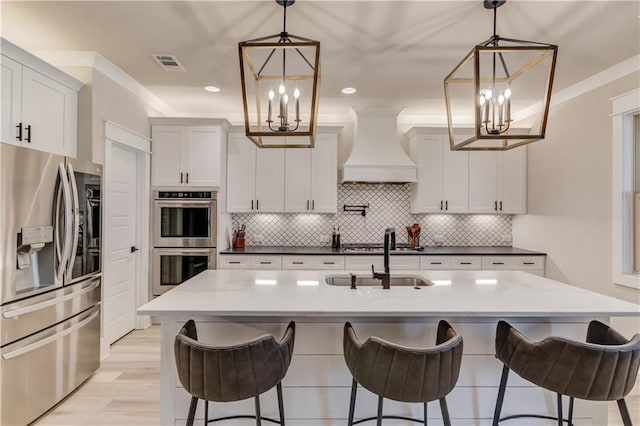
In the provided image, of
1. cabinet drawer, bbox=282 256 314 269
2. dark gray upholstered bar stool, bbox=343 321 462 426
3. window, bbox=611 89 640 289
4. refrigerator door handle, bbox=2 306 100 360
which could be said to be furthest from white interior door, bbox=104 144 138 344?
window, bbox=611 89 640 289

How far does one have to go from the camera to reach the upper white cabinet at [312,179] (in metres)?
4.57

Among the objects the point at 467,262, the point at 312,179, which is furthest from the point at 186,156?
the point at 467,262

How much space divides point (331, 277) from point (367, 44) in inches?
74.4

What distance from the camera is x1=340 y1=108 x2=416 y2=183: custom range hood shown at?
14.5 feet

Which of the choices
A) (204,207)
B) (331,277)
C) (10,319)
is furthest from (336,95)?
(10,319)

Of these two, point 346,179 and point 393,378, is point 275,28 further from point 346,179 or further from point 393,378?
point 393,378

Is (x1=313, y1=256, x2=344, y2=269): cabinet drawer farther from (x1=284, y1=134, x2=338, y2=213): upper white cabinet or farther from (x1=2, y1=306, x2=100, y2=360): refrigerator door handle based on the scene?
(x1=2, y1=306, x2=100, y2=360): refrigerator door handle

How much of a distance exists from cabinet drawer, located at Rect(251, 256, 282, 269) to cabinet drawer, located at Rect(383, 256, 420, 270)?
1.35 meters

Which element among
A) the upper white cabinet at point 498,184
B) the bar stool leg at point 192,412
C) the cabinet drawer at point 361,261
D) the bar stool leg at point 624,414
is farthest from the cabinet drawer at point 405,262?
the bar stool leg at point 192,412

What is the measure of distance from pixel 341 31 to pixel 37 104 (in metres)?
2.39

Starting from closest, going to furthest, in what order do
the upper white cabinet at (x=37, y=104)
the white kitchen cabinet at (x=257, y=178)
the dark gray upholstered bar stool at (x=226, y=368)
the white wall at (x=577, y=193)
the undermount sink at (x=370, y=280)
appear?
1. the dark gray upholstered bar stool at (x=226, y=368)
2. the upper white cabinet at (x=37, y=104)
3. the undermount sink at (x=370, y=280)
4. the white wall at (x=577, y=193)
5. the white kitchen cabinet at (x=257, y=178)

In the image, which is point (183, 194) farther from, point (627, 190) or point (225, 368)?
point (627, 190)

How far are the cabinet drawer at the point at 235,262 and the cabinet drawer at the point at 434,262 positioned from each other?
208cm

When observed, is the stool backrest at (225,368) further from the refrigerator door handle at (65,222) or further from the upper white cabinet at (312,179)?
the upper white cabinet at (312,179)
